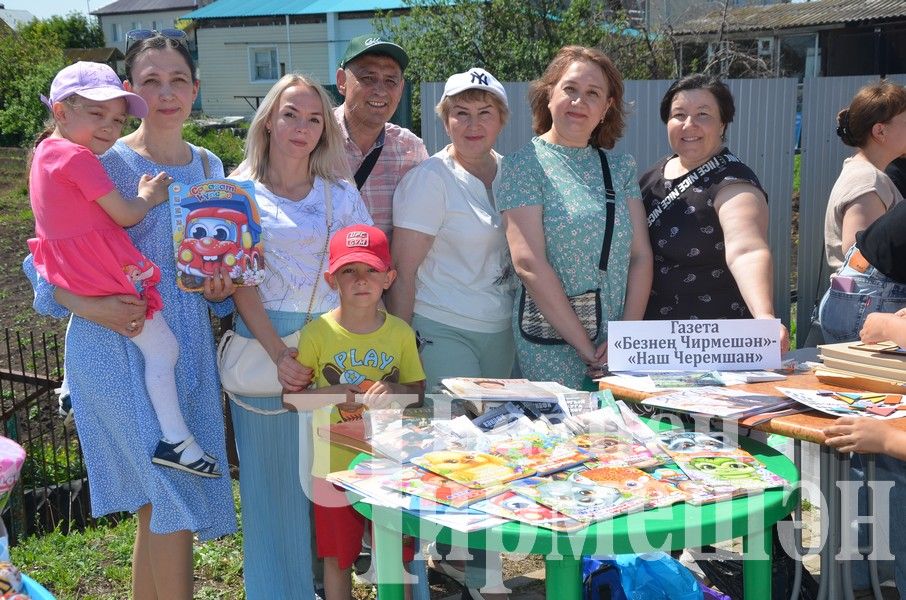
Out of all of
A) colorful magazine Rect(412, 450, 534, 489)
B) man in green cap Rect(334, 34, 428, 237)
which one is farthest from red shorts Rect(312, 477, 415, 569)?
man in green cap Rect(334, 34, 428, 237)

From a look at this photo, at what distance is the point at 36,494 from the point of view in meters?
7.10

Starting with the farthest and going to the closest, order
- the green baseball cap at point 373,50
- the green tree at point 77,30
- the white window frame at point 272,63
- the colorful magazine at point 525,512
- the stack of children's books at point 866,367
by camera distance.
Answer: the green tree at point 77,30, the white window frame at point 272,63, the green baseball cap at point 373,50, the stack of children's books at point 866,367, the colorful magazine at point 525,512

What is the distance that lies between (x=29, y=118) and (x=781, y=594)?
24.0 metres

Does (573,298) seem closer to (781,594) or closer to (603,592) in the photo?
(603,592)

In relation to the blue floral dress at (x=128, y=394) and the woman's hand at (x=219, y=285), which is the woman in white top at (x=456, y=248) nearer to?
the woman's hand at (x=219, y=285)

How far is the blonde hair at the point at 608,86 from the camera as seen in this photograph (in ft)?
11.6

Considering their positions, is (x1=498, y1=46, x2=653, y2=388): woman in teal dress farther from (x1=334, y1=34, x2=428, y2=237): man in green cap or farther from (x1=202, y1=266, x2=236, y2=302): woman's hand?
(x1=202, y1=266, x2=236, y2=302): woman's hand

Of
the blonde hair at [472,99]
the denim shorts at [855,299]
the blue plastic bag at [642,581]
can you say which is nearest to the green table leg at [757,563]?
the blue plastic bag at [642,581]

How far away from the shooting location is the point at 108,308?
2.97 metres

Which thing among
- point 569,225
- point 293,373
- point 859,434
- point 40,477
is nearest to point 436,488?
point 293,373

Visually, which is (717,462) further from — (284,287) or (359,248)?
(284,287)

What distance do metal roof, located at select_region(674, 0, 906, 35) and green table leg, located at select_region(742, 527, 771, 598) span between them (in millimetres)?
17612

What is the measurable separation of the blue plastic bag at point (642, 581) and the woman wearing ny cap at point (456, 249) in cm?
68

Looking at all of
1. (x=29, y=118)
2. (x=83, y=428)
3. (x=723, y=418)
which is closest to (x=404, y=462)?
(x=723, y=418)
